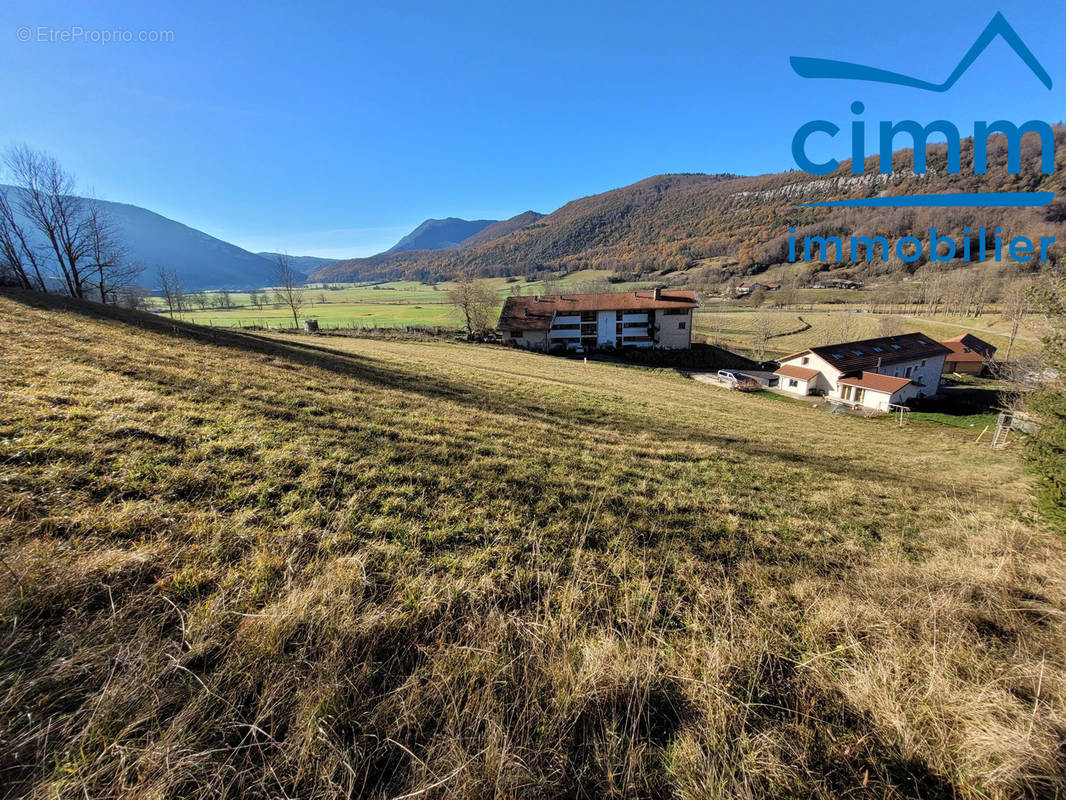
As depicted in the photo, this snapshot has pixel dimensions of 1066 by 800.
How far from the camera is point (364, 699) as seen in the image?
2275mm

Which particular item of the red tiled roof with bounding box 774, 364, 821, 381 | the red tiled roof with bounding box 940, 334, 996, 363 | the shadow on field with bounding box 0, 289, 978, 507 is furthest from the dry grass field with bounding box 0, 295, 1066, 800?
the red tiled roof with bounding box 940, 334, 996, 363

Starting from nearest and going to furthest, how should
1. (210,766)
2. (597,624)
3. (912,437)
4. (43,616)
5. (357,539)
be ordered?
(210,766), (43,616), (597,624), (357,539), (912,437)

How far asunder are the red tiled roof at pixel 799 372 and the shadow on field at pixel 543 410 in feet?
98.0

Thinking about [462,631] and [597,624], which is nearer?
[462,631]

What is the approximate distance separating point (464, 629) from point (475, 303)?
54821 mm

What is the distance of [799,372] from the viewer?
39.9m

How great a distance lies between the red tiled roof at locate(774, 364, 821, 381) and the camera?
38.5 m

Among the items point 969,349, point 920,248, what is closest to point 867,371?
point 969,349

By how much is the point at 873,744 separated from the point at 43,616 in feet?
18.0

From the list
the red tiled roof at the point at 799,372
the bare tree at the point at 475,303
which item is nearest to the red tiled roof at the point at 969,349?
the red tiled roof at the point at 799,372

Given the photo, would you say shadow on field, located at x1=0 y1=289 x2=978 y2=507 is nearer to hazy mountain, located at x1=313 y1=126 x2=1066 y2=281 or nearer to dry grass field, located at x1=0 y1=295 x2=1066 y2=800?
dry grass field, located at x1=0 y1=295 x2=1066 y2=800

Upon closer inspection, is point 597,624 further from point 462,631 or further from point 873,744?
point 873,744

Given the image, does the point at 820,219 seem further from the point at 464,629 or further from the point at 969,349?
the point at 464,629

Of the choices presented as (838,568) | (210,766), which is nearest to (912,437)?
(838,568)
